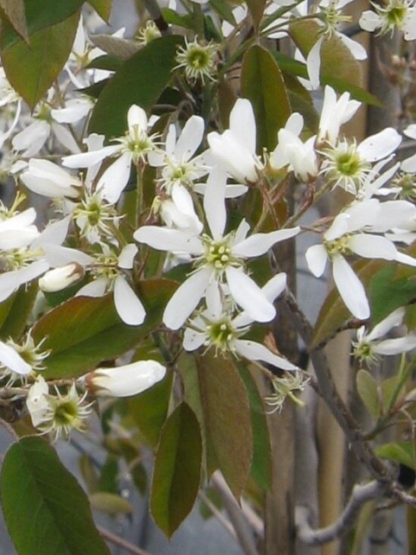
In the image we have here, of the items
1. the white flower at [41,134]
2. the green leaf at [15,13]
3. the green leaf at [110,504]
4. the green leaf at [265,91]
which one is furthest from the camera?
the green leaf at [110,504]

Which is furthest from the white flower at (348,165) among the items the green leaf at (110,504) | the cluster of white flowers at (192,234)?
the green leaf at (110,504)

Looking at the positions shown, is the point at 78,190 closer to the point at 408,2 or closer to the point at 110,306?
the point at 110,306

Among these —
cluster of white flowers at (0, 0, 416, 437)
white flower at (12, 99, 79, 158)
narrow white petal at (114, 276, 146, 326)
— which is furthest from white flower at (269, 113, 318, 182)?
white flower at (12, 99, 79, 158)

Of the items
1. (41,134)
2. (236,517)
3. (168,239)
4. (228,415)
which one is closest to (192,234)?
(168,239)

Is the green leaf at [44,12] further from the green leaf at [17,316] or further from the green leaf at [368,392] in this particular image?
the green leaf at [368,392]

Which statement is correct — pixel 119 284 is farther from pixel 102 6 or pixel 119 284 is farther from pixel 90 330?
pixel 102 6

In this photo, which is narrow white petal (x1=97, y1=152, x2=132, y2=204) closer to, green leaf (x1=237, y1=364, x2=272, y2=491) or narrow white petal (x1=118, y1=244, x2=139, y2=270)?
narrow white petal (x1=118, y1=244, x2=139, y2=270)
